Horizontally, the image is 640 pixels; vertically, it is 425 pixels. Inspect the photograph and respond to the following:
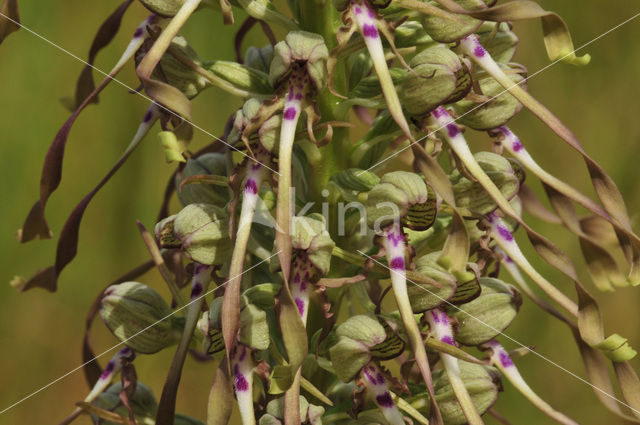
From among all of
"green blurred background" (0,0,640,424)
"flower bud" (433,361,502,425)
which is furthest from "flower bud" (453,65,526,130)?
"green blurred background" (0,0,640,424)

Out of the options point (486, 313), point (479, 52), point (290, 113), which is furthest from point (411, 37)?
point (486, 313)

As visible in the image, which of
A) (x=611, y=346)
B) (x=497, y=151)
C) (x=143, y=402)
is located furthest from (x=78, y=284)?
(x=611, y=346)

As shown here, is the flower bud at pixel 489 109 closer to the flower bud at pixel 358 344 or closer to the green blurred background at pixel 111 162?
the flower bud at pixel 358 344

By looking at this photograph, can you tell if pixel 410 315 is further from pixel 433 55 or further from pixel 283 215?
pixel 433 55

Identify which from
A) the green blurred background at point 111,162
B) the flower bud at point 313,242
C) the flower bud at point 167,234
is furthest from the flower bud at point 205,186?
the green blurred background at point 111,162

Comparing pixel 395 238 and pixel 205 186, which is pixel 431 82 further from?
pixel 205 186

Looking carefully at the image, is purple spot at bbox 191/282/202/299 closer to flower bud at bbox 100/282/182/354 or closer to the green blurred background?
flower bud at bbox 100/282/182/354
